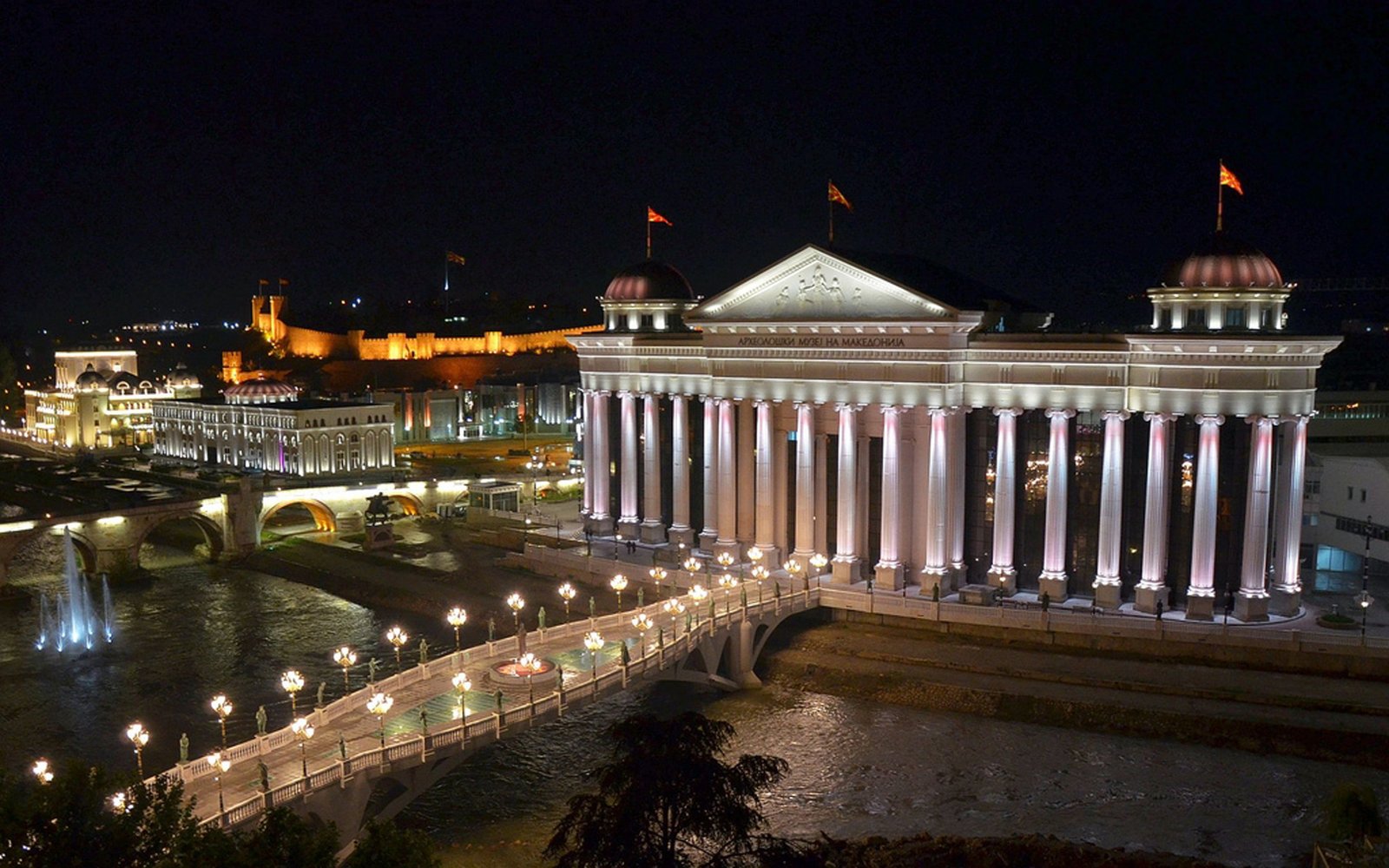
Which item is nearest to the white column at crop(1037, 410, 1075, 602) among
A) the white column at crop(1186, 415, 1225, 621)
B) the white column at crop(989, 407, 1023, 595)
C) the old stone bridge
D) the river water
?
the white column at crop(989, 407, 1023, 595)


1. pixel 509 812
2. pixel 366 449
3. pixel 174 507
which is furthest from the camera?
pixel 366 449

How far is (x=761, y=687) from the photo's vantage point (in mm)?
48125

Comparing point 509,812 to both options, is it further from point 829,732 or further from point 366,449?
Answer: point 366,449

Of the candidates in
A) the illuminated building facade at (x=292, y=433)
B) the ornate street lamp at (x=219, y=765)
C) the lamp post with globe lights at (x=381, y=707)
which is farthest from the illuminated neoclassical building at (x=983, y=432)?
the illuminated building facade at (x=292, y=433)

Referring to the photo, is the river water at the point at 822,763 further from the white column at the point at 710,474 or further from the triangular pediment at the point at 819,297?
the triangular pediment at the point at 819,297

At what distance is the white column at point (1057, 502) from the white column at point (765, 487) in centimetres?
1347

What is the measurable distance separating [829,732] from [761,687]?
5620 millimetres

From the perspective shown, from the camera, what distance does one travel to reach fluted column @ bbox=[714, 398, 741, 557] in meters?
59.7

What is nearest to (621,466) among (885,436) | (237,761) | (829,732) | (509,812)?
(885,436)

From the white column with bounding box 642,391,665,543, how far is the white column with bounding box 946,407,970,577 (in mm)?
17752

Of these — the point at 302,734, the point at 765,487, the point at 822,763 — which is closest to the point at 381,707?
the point at 302,734

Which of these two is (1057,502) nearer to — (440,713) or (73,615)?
(440,713)

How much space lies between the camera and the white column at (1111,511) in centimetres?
4822

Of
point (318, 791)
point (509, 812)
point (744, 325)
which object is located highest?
point (744, 325)
